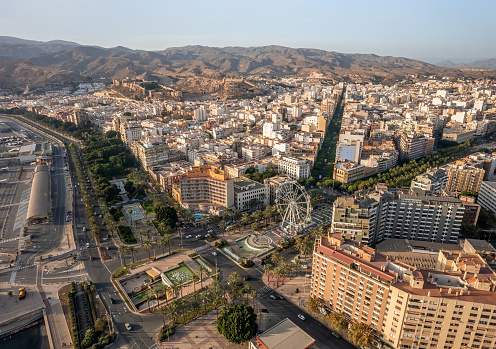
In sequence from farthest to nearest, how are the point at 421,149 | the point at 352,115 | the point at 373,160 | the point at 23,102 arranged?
the point at 23,102, the point at 352,115, the point at 421,149, the point at 373,160

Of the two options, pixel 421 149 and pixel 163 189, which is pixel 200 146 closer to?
pixel 163 189

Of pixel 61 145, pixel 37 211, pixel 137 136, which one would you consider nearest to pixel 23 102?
pixel 61 145

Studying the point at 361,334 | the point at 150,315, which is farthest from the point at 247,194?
the point at 361,334

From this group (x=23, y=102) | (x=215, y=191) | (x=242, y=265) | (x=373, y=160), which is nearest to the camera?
(x=242, y=265)

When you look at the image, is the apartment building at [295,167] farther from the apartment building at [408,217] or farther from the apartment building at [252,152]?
the apartment building at [408,217]

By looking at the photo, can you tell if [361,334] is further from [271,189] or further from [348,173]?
[348,173]

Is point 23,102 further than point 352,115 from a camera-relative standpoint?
Yes
